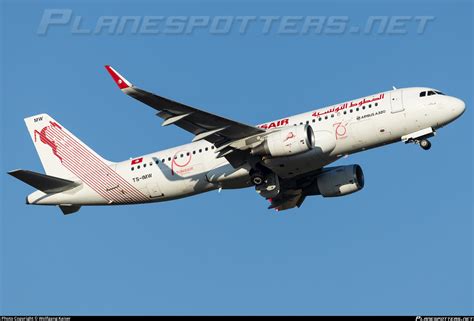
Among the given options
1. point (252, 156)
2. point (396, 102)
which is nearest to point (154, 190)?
point (252, 156)

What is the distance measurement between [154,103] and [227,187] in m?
7.53

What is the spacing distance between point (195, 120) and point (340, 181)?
1056 cm

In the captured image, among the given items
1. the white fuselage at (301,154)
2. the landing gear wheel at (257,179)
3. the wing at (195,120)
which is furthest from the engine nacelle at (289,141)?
the landing gear wheel at (257,179)

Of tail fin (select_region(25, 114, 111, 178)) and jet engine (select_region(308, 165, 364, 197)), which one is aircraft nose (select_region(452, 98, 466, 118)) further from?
tail fin (select_region(25, 114, 111, 178))

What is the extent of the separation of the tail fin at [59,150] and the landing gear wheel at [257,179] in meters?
9.54

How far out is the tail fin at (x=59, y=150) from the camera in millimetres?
51219

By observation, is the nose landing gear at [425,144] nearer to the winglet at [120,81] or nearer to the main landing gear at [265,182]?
the main landing gear at [265,182]

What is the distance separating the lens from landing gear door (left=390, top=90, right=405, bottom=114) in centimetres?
4447

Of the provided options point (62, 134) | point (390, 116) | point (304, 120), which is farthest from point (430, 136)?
point (62, 134)

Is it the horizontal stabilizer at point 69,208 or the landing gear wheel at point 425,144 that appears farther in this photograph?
the horizontal stabilizer at point 69,208

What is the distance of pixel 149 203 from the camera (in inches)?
1969

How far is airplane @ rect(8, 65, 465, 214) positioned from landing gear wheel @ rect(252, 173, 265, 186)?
0.05 m

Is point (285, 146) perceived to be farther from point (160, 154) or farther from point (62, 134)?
point (62, 134)

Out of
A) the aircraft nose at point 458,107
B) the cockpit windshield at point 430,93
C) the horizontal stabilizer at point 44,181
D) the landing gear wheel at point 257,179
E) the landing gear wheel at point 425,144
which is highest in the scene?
the cockpit windshield at point 430,93
